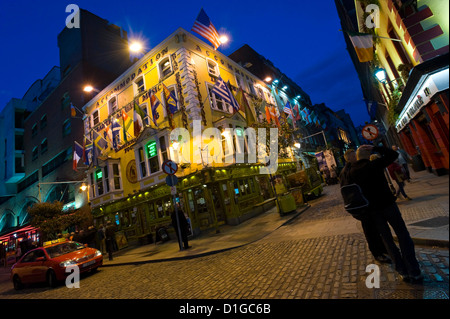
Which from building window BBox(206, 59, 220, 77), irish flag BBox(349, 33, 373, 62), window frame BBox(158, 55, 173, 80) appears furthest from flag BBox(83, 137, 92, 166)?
irish flag BBox(349, 33, 373, 62)

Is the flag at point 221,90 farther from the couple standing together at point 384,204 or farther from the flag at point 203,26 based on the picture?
the couple standing together at point 384,204

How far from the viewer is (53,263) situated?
26.9 ft

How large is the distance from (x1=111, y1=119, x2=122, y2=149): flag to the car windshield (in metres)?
10.1

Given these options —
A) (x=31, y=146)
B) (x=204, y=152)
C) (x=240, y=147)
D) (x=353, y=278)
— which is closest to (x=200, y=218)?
(x=204, y=152)

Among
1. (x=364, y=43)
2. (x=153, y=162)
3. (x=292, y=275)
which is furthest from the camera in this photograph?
(x=153, y=162)

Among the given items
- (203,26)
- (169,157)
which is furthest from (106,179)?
(203,26)

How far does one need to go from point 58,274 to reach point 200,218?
24.6 feet

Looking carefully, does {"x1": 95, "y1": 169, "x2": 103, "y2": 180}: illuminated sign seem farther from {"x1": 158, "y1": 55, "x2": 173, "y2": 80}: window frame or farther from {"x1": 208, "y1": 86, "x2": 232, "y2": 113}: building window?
{"x1": 208, "y1": 86, "x2": 232, "y2": 113}: building window

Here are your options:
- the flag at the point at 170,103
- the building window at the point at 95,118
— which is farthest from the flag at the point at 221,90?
the building window at the point at 95,118

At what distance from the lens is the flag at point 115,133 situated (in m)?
17.3

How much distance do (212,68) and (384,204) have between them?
17.6m

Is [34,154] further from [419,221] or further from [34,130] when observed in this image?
[419,221]

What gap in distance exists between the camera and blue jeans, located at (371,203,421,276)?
8.68 ft

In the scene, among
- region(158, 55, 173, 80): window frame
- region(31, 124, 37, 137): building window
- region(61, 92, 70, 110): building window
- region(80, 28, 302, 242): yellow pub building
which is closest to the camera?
region(80, 28, 302, 242): yellow pub building
